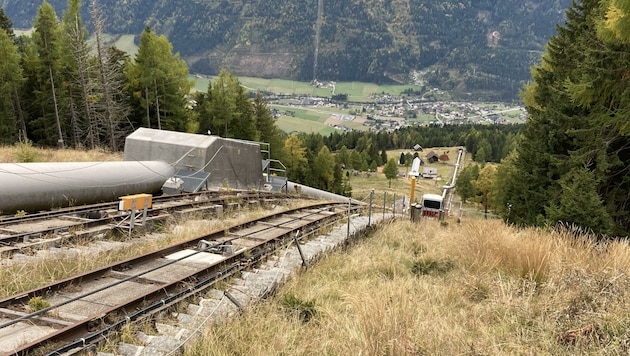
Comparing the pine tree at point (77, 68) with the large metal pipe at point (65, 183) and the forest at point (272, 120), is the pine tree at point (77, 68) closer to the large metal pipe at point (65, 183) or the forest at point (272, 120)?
the forest at point (272, 120)

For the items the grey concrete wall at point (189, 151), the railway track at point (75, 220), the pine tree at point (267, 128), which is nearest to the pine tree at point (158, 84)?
the pine tree at point (267, 128)

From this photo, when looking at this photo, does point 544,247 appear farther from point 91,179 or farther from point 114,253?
point 91,179

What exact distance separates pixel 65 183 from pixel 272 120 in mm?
46648

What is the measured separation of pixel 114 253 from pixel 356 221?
8293mm

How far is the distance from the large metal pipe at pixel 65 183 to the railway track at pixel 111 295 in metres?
5.84

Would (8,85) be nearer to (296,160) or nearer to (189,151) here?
(189,151)

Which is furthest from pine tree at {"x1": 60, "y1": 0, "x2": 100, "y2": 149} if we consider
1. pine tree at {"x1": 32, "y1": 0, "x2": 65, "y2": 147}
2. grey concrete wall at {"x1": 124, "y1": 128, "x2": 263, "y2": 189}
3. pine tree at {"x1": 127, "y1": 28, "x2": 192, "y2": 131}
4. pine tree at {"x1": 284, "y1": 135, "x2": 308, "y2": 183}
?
pine tree at {"x1": 284, "y1": 135, "x2": 308, "y2": 183}

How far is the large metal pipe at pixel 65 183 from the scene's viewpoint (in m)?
11.8

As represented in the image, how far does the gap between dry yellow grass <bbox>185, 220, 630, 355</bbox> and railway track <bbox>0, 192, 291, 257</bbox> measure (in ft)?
18.2

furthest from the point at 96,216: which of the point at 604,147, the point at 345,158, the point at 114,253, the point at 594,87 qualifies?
the point at 345,158

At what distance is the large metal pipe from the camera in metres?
11.8

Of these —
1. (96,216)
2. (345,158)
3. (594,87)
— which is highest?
(594,87)

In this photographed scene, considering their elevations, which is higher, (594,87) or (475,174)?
(594,87)

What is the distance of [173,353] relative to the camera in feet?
15.1
